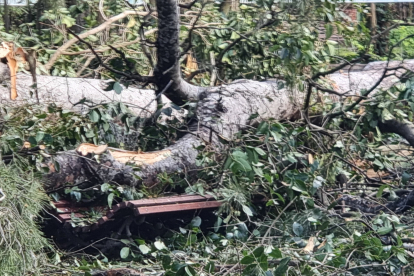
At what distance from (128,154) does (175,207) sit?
0.56 m

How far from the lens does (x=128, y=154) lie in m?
4.02

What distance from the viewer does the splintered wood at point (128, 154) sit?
3.81m

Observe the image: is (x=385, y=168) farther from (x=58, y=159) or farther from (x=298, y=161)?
(x=58, y=159)

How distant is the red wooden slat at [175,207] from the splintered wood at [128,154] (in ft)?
1.38

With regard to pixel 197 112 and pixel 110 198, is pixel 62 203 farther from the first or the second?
pixel 197 112

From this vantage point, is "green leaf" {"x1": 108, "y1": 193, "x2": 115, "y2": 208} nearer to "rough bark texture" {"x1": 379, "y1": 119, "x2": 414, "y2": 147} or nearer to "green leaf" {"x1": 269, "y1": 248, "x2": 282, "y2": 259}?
"green leaf" {"x1": 269, "y1": 248, "x2": 282, "y2": 259}

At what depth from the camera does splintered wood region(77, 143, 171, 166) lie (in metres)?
3.81

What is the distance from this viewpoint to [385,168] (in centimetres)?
433

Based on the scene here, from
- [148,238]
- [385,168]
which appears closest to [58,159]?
[148,238]

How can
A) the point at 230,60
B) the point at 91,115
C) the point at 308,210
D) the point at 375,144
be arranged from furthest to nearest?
the point at 230,60 < the point at 375,144 < the point at 91,115 < the point at 308,210

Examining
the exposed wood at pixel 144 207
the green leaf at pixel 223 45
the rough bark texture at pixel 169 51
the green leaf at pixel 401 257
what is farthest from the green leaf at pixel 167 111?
the green leaf at pixel 401 257

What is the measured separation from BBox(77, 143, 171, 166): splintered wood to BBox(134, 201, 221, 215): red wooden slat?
0.42 meters

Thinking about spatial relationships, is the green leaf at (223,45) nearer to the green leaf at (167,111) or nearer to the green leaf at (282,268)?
the green leaf at (167,111)

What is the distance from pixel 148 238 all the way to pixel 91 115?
0.82m
